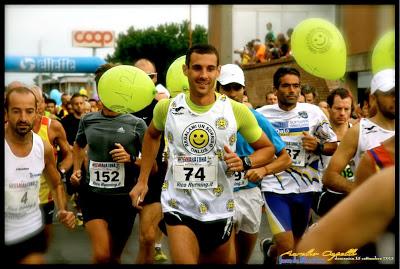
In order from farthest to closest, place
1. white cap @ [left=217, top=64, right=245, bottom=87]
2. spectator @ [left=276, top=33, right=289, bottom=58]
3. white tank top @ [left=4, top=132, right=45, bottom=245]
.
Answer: spectator @ [left=276, top=33, right=289, bottom=58] < white cap @ [left=217, top=64, right=245, bottom=87] < white tank top @ [left=4, top=132, right=45, bottom=245]

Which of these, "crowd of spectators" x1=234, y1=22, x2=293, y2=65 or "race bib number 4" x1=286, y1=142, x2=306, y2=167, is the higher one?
"crowd of spectators" x1=234, y1=22, x2=293, y2=65

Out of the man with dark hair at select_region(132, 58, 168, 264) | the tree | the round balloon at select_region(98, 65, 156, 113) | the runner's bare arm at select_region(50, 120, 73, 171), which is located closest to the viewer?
the round balloon at select_region(98, 65, 156, 113)

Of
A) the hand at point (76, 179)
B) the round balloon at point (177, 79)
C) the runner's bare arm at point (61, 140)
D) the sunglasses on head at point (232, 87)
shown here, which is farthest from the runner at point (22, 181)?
the round balloon at point (177, 79)

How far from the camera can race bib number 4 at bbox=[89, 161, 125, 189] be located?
5.74 metres

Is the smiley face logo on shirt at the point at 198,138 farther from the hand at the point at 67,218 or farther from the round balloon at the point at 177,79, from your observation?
the round balloon at the point at 177,79

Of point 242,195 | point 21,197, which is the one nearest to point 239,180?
point 242,195

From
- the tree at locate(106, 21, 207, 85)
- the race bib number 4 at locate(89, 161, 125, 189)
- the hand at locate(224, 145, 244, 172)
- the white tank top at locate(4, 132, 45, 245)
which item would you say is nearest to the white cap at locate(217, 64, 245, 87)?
the race bib number 4 at locate(89, 161, 125, 189)

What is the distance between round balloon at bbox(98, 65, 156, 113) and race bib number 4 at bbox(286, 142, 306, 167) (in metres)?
1.34

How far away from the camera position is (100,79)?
5.82 m

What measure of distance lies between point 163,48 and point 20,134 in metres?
56.4

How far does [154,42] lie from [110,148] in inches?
2236

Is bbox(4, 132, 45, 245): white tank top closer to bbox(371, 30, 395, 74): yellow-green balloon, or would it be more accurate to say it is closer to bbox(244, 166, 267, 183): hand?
bbox(244, 166, 267, 183): hand

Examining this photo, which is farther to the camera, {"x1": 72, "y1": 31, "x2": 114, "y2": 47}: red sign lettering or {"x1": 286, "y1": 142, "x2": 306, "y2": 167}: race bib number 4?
{"x1": 72, "y1": 31, "x2": 114, "y2": 47}: red sign lettering

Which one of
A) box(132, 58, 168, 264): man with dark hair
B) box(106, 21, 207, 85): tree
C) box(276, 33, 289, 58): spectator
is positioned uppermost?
box(106, 21, 207, 85): tree
